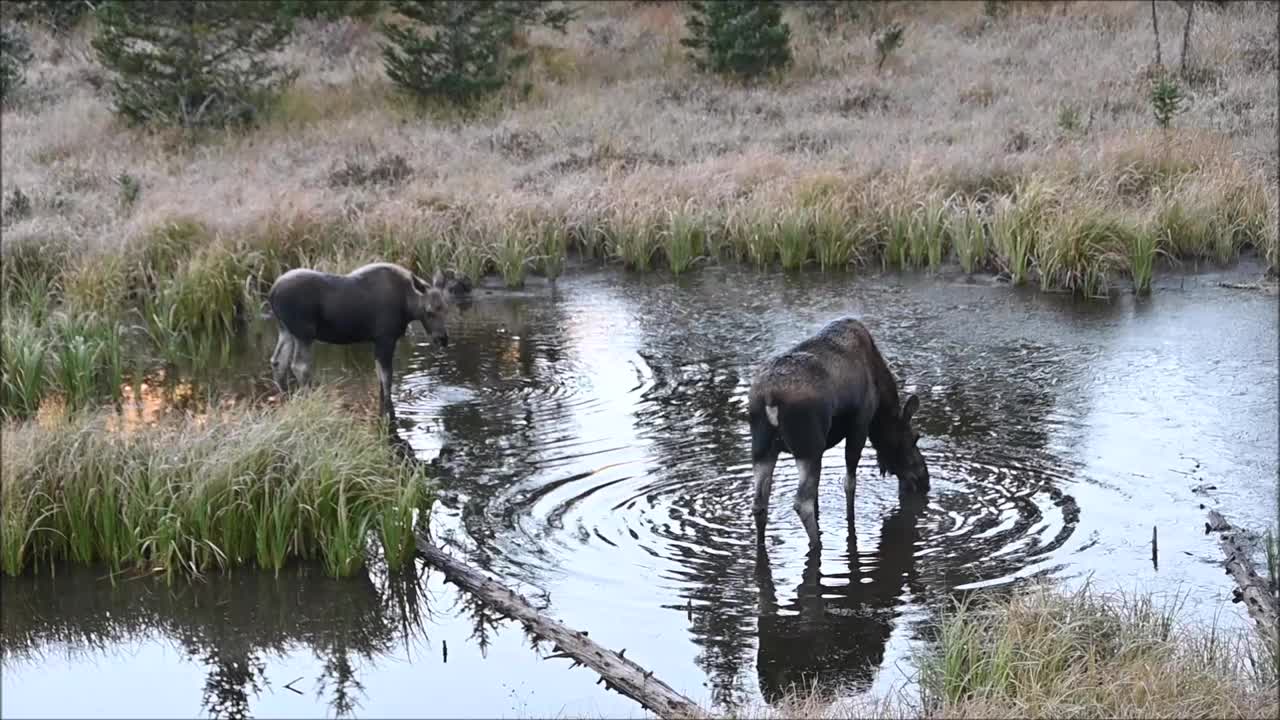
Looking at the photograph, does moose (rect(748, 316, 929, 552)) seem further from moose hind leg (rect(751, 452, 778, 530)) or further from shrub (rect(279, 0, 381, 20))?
shrub (rect(279, 0, 381, 20))

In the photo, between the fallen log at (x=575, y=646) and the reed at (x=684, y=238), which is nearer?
the fallen log at (x=575, y=646)

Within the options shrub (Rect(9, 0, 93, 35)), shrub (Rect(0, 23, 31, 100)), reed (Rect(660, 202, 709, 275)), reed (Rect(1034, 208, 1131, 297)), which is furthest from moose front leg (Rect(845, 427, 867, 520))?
shrub (Rect(9, 0, 93, 35))

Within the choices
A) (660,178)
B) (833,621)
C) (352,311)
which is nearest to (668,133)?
(660,178)

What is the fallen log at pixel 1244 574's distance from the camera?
25.4 feet

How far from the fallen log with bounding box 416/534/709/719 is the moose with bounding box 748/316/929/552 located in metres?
1.63

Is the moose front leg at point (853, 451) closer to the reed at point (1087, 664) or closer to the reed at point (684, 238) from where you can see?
the reed at point (1087, 664)

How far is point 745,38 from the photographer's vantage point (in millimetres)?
28281

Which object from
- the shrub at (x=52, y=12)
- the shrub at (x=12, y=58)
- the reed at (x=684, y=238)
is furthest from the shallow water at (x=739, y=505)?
the shrub at (x=52, y=12)

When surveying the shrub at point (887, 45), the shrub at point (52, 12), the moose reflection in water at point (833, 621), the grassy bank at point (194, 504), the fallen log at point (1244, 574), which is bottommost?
the moose reflection in water at point (833, 621)

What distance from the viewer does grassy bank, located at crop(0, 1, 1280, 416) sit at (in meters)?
17.0

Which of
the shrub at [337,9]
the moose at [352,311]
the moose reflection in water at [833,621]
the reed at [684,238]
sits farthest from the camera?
the shrub at [337,9]

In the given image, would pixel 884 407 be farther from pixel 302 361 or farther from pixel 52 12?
pixel 52 12

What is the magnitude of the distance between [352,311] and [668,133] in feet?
41.3

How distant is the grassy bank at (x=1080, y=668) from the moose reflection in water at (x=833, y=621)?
33 cm
